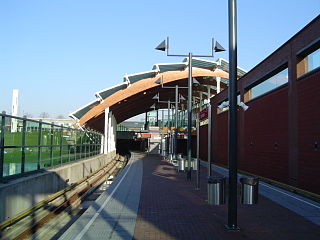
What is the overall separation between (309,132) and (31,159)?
9.11 metres

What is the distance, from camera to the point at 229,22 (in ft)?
25.4

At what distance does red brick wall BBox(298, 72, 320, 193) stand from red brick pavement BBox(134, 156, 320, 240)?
1.98m

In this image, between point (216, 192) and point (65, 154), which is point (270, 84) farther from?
point (216, 192)

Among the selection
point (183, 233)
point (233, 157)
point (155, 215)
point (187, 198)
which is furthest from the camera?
point (187, 198)

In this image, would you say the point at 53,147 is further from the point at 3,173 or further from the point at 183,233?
the point at 183,233

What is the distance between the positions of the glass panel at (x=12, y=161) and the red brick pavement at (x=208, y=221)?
3.33m

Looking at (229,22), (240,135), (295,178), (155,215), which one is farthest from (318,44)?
(240,135)

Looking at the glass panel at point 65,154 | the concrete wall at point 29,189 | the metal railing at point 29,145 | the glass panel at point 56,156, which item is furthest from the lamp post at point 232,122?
the glass panel at point 65,154

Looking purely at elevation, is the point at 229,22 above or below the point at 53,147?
above

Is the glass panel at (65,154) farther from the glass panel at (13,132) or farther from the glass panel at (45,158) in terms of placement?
the glass panel at (13,132)

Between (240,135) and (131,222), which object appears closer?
(131,222)

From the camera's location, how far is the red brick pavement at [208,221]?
6883mm

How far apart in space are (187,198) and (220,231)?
445 cm

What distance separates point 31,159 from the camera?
1062cm
